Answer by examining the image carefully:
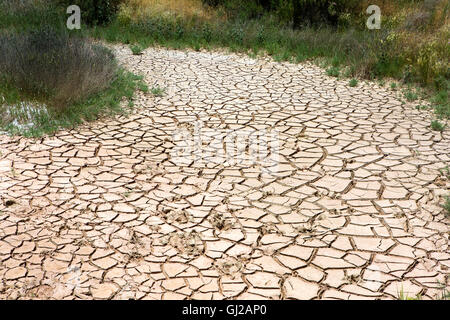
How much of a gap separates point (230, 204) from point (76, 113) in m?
2.73

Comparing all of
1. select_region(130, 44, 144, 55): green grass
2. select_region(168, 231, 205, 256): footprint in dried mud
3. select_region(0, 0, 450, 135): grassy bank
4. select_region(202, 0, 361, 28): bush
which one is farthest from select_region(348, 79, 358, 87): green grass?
select_region(168, 231, 205, 256): footprint in dried mud

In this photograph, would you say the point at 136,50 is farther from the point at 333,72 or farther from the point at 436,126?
the point at 436,126

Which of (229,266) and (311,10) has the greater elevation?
(311,10)

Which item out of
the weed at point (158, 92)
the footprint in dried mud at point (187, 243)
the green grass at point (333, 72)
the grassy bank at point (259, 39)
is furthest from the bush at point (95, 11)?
the footprint in dried mud at point (187, 243)

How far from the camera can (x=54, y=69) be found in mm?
6363

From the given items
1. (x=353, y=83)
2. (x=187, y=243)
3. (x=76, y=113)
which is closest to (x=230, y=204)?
(x=187, y=243)

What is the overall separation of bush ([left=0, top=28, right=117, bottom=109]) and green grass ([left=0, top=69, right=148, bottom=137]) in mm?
122

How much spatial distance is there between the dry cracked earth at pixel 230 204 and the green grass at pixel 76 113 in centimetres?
17

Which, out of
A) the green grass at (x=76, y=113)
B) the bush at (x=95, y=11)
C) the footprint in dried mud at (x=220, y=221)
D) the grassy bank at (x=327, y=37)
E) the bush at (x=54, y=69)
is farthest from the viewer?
the bush at (x=95, y=11)

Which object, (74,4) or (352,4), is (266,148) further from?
(74,4)

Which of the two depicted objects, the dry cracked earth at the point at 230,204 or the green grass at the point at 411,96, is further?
the green grass at the point at 411,96

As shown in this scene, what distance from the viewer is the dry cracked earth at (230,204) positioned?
3102 millimetres

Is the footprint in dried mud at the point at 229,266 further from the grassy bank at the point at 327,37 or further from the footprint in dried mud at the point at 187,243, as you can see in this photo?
the grassy bank at the point at 327,37

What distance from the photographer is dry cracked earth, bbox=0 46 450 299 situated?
310 centimetres
